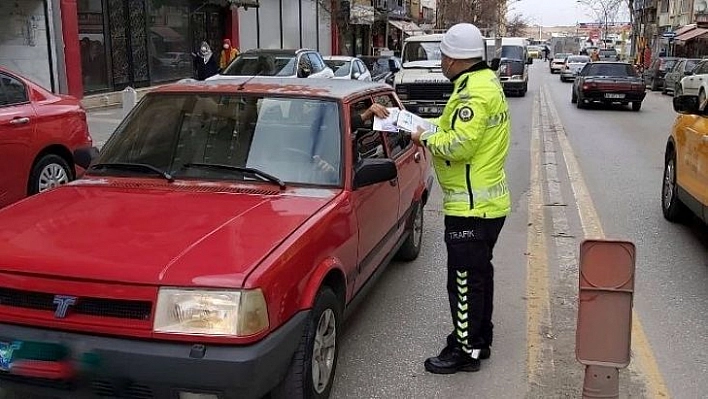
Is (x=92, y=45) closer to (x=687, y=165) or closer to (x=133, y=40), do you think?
(x=133, y=40)

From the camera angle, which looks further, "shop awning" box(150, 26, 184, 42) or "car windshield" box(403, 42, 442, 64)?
"shop awning" box(150, 26, 184, 42)

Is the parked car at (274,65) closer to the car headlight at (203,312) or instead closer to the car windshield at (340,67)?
the car windshield at (340,67)

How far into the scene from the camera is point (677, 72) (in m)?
31.1

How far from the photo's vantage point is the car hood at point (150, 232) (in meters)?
2.96

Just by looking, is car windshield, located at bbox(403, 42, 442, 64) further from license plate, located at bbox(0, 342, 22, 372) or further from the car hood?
license plate, located at bbox(0, 342, 22, 372)

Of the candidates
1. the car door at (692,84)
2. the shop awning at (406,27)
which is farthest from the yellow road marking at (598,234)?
the shop awning at (406,27)

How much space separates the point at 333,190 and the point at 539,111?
19.3m

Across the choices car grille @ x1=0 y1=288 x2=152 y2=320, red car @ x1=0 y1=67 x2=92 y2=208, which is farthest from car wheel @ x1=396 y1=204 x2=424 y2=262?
red car @ x1=0 y1=67 x2=92 y2=208

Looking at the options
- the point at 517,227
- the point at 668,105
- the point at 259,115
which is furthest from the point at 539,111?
the point at 259,115

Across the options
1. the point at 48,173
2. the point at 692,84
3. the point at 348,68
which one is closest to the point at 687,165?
the point at 48,173

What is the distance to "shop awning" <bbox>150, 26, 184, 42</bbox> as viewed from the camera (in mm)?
21386

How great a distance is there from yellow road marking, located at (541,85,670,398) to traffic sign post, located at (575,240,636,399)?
0.50 m

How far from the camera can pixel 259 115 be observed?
448 cm

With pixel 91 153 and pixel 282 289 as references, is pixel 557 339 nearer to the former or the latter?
pixel 282 289
